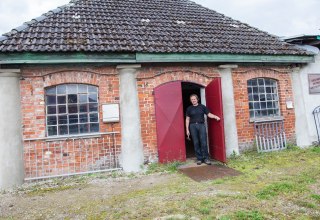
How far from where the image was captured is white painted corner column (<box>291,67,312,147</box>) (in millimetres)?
8758

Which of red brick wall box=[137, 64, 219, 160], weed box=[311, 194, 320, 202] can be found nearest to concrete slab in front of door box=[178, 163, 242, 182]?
red brick wall box=[137, 64, 219, 160]

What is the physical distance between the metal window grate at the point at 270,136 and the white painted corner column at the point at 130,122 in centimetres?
387

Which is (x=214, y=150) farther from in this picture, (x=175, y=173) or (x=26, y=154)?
(x=26, y=154)

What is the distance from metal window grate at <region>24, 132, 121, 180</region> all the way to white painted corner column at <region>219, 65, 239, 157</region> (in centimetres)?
332

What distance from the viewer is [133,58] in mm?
6824

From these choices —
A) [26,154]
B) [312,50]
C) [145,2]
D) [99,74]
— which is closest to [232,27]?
[312,50]

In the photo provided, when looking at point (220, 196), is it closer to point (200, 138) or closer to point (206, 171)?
point (206, 171)

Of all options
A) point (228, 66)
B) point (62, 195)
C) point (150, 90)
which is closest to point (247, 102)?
point (228, 66)

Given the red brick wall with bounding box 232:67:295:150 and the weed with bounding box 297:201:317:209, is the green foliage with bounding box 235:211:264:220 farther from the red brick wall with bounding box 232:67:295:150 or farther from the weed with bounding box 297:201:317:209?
the red brick wall with bounding box 232:67:295:150

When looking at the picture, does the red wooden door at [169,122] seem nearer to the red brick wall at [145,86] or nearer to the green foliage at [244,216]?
the red brick wall at [145,86]

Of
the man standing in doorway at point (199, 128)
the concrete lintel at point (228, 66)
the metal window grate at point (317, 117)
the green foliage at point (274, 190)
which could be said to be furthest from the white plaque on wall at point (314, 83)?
the green foliage at point (274, 190)

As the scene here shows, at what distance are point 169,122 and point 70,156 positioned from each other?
9.11ft

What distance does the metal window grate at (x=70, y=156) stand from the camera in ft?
21.1

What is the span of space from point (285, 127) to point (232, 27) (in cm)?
407
